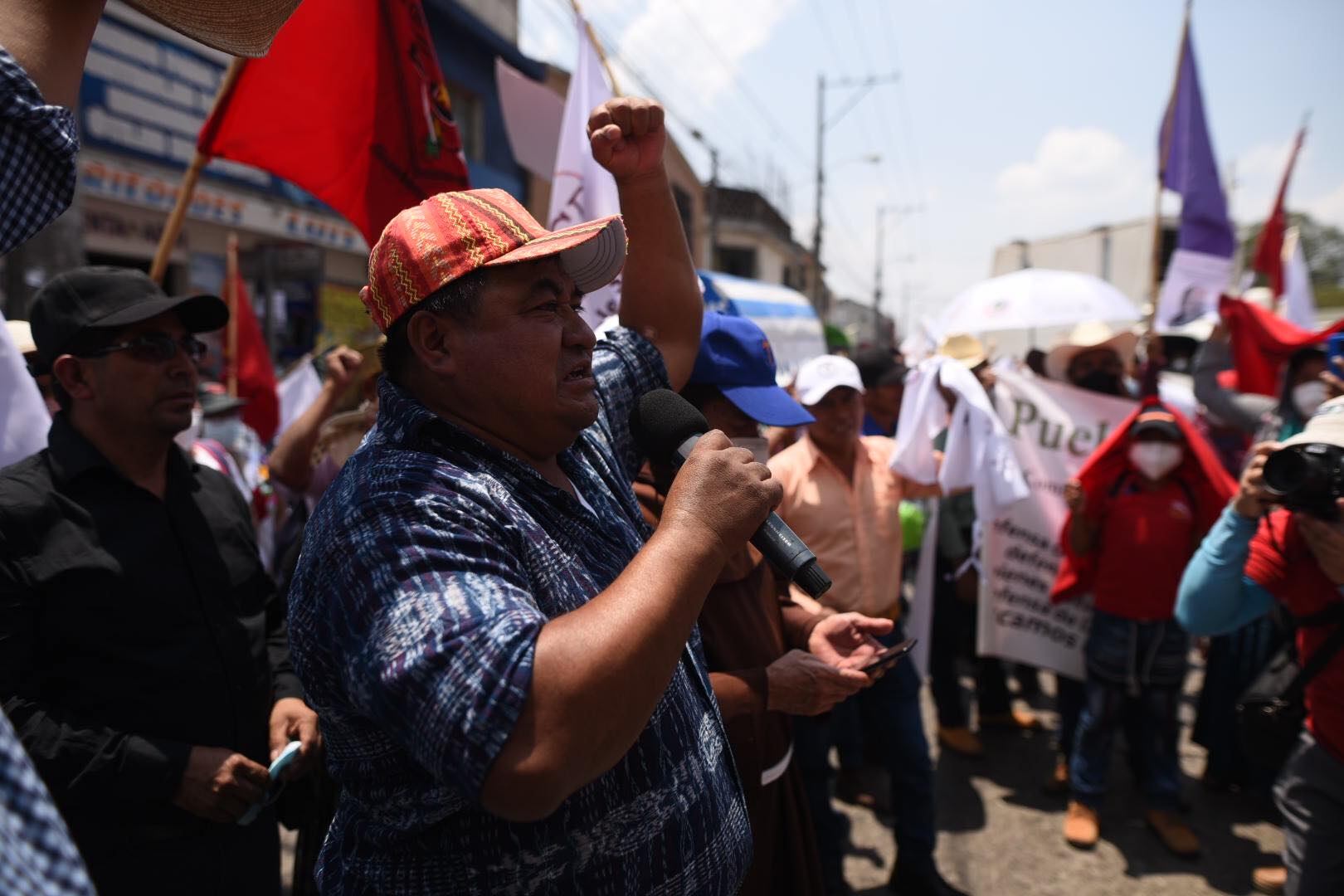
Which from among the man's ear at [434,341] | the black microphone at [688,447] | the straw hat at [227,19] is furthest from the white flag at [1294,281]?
the straw hat at [227,19]

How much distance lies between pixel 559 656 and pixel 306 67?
276 cm

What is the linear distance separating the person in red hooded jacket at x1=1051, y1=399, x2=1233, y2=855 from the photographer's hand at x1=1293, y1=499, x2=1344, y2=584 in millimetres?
1708

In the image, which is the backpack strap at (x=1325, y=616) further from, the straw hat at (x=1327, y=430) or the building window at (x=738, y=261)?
the building window at (x=738, y=261)

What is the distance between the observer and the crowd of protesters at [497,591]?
3.21ft

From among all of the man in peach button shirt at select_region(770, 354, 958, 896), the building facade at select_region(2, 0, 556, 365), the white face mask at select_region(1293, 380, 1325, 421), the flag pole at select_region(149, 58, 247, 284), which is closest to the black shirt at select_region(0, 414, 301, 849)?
the flag pole at select_region(149, 58, 247, 284)

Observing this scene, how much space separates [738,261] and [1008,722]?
33048 mm

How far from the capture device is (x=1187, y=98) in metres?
5.54

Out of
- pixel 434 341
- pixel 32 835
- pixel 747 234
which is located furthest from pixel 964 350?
pixel 747 234

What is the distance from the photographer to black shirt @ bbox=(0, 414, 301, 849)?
1812 millimetres

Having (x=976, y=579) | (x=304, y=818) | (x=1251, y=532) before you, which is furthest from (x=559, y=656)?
(x=976, y=579)

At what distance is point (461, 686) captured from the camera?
0.93 m

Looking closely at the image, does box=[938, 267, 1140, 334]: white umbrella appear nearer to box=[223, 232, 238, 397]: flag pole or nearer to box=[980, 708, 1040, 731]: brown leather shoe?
box=[980, 708, 1040, 731]: brown leather shoe

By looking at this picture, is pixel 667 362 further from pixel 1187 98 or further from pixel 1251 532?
pixel 1187 98

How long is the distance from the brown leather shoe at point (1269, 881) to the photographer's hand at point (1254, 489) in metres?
2.08
